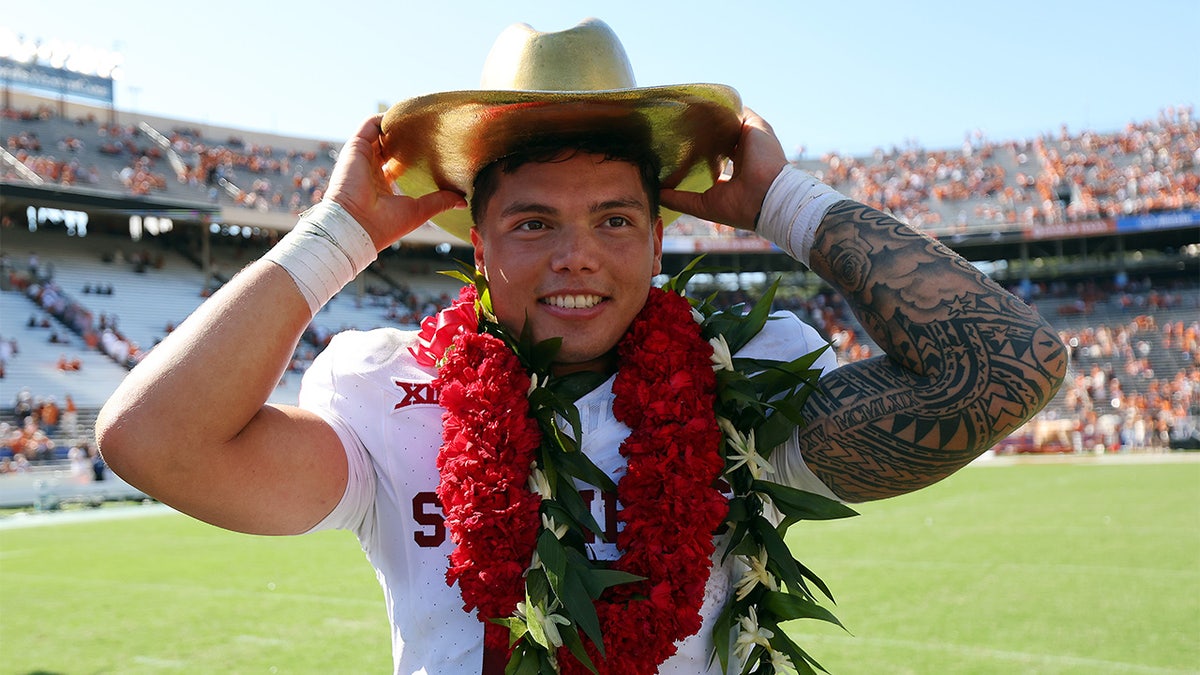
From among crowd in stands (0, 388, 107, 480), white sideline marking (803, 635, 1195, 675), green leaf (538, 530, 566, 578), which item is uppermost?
green leaf (538, 530, 566, 578)

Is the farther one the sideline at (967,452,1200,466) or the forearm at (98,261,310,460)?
the sideline at (967,452,1200,466)

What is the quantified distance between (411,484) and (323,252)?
21.0 inches

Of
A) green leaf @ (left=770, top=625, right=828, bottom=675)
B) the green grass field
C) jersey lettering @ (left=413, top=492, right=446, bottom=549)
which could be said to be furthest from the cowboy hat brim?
the green grass field

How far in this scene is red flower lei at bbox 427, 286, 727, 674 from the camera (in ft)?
6.55

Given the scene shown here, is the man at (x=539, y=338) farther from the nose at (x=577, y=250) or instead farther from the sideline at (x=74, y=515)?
the sideline at (x=74, y=515)

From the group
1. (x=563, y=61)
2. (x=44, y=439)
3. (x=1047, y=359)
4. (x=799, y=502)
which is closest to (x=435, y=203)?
(x=563, y=61)

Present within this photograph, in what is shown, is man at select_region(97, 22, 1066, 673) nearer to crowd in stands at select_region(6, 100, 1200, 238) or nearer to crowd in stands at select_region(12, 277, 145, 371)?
crowd in stands at select_region(12, 277, 145, 371)

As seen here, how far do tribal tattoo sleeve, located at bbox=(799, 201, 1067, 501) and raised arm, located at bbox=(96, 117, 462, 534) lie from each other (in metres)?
1.09

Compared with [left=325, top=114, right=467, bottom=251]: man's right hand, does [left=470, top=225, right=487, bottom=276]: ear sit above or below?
below

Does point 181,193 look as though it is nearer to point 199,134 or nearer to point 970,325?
point 199,134

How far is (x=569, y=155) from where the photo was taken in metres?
2.21

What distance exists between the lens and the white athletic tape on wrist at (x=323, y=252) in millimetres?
2016

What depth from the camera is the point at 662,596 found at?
6.54 ft

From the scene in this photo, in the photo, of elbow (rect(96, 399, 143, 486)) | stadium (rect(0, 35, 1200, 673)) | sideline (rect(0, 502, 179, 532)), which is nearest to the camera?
elbow (rect(96, 399, 143, 486))
